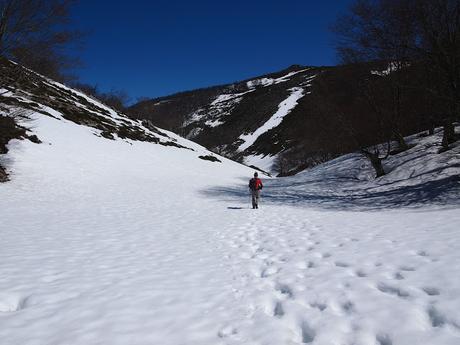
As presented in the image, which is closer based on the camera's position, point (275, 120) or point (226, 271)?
point (226, 271)

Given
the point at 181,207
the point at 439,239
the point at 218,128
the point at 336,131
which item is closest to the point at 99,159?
the point at 181,207

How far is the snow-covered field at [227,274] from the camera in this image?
3598 millimetres

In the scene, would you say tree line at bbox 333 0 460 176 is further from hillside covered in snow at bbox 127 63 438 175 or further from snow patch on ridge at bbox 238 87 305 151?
snow patch on ridge at bbox 238 87 305 151

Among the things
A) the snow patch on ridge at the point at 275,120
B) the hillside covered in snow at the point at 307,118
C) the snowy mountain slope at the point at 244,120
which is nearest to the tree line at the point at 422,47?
the hillside covered in snow at the point at 307,118

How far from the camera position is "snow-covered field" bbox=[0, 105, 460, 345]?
3.60 m

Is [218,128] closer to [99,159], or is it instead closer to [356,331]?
[99,159]

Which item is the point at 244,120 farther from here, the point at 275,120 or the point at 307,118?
the point at 307,118

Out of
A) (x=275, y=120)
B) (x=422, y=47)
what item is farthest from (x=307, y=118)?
(x=422, y=47)

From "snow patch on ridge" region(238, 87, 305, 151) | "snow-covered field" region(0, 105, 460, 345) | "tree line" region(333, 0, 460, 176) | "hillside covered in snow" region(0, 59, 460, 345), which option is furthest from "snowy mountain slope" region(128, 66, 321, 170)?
"snow-covered field" region(0, 105, 460, 345)

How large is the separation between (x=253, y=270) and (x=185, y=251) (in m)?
2.09

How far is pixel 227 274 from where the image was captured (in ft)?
18.5

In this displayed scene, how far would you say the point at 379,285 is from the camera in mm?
4500

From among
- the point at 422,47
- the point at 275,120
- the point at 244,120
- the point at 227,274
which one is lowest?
the point at 227,274

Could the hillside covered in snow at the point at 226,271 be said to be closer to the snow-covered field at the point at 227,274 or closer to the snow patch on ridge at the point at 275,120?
the snow-covered field at the point at 227,274
